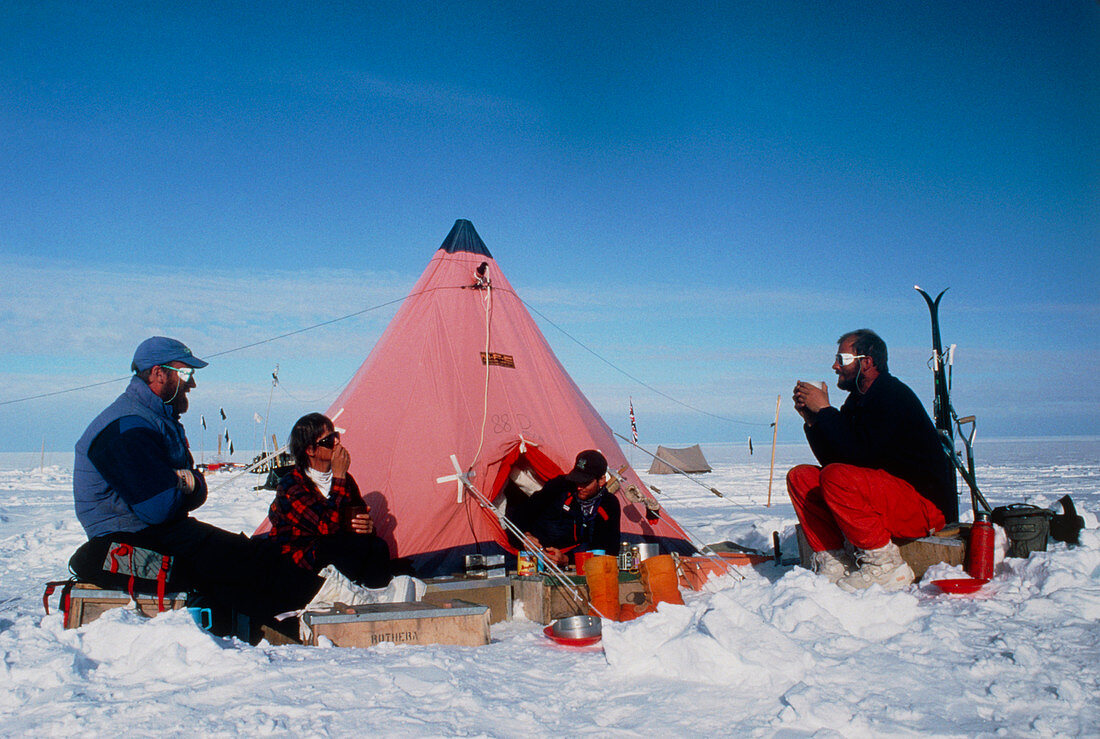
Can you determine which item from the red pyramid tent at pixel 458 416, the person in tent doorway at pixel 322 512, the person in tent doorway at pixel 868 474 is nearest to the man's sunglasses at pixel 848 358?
the person in tent doorway at pixel 868 474

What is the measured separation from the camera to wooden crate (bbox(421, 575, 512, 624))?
168 inches

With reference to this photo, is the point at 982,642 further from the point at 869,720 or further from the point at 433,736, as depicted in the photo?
the point at 433,736

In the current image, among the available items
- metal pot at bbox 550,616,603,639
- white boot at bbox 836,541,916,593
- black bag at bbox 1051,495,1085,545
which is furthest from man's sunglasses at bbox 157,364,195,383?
black bag at bbox 1051,495,1085,545

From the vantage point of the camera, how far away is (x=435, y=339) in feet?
19.7

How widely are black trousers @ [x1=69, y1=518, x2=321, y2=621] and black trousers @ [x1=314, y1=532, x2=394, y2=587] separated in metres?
0.40

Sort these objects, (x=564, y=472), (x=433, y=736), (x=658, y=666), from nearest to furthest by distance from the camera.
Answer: (x=433, y=736)
(x=658, y=666)
(x=564, y=472)

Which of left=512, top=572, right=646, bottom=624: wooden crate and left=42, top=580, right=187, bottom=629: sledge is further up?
left=42, top=580, right=187, bottom=629: sledge

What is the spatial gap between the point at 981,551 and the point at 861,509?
0.60 m

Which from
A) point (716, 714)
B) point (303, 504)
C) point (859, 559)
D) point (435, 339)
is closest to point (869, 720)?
point (716, 714)

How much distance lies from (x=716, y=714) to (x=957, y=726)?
2.29ft

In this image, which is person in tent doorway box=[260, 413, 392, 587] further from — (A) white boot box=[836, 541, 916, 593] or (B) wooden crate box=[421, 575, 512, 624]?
(A) white boot box=[836, 541, 916, 593]

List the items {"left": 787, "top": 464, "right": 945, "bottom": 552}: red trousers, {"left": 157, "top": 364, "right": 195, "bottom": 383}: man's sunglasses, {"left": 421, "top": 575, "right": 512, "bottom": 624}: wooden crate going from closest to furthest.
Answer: {"left": 787, "top": 464, "right": 945, "bottom": 552}: red trousers → {"left": 157, "top": 364, "right": 195, "bottom": 383}: man's sunglasses → {"left": 421, "top": 575, "right": 512, "bottom": 624}: wooden crate

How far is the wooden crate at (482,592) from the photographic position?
14.0ft

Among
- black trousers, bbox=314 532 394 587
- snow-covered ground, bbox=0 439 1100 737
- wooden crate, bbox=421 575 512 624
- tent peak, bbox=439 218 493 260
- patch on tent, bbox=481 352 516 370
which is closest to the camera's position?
snow-covered ground, bbox=0 439 1100 737
